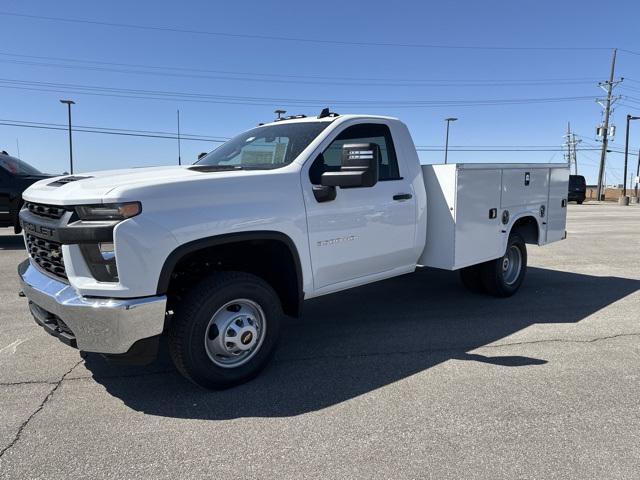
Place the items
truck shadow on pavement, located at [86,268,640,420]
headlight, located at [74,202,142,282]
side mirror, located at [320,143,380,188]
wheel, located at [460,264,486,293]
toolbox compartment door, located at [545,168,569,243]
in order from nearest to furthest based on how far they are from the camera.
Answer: headlight, located at [74,202,142,282]
truck shadow on pavement, located at [86,268,640,420]
side mirror, located at [320,143,380,188]
wheel, located at [460,264,486,293]
toolbox compartment door, located at [545,168,569,243]

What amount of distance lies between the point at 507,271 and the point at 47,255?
5235 mm

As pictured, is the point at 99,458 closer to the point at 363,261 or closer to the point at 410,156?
the point at 363,261

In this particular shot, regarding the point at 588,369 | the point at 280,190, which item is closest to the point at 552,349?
the point at 588,369

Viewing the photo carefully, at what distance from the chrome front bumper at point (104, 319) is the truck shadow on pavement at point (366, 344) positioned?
1.96 ft

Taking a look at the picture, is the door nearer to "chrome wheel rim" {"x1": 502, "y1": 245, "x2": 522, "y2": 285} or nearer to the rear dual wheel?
the rear dual wheel

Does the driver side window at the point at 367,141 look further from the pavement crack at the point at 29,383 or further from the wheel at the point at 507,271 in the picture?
the pavement crack at the point at 29,383

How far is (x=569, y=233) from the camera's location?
14141 millimetres

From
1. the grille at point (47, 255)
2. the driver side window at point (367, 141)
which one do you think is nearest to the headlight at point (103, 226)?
the grille at point (47, 255)

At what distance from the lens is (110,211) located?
9.99ft

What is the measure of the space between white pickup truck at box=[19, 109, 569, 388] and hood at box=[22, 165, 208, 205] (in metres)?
0.02

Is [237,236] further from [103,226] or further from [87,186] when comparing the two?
[87,186]

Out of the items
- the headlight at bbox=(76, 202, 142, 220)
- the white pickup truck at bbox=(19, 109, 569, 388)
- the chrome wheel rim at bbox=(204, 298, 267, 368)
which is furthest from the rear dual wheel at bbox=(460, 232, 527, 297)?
the headlight at bbox=(76, 202, 142, 220)

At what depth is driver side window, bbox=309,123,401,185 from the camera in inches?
167

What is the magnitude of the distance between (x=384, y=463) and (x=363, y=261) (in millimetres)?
1984
